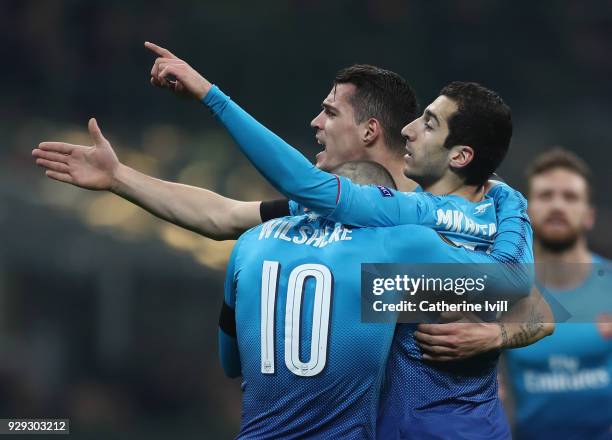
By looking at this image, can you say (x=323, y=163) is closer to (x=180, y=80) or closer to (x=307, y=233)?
(x=307, y=233)

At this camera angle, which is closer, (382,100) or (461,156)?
(461,156)

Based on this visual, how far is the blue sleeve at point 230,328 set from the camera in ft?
11.9

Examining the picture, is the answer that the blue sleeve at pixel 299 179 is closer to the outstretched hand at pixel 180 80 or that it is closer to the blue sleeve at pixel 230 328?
the outstretched hand at pixel 180 80

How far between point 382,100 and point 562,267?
2.55 meters

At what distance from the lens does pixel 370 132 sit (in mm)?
4195

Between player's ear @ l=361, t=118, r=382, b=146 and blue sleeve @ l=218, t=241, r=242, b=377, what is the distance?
82cm

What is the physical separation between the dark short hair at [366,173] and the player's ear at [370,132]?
10.5 inches

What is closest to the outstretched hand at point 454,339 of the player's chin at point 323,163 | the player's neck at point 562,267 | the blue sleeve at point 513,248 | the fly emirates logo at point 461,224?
the blue sleeve at point 513,248

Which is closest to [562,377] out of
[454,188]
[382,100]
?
[382,100]

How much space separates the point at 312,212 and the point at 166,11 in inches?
344

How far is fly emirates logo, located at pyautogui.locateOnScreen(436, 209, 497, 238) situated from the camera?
354 centimetres

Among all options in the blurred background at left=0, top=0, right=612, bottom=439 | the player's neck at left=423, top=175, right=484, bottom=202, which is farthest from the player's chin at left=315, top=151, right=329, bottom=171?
the blurred background at left=0, top=0, right=612, bottom=439

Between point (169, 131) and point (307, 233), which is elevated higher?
point (169, 131)

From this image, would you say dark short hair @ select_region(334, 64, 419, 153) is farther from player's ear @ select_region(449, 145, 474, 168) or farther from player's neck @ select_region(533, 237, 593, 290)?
player's neck @ select_region(533, 237, 593, 290)
